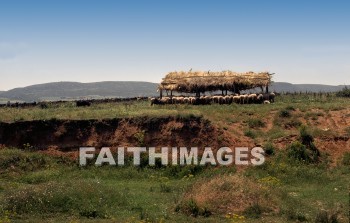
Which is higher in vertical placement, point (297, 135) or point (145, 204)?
point (297, 135)

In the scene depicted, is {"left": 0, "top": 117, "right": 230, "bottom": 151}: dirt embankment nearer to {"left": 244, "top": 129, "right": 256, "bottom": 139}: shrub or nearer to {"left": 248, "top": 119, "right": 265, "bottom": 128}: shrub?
{"left": 244, "top": 129, "right": 256, "bottom": 139}: shrub

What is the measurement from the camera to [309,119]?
104 feet

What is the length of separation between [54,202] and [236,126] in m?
15.3

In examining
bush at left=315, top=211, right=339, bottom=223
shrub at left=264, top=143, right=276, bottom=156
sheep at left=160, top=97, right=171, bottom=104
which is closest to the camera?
bush at left=315, top=211, right=339, bottom=223

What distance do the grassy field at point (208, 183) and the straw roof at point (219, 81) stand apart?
563 centimetres

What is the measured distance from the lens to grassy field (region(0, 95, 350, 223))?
17.3 m

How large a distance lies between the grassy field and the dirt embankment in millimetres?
834

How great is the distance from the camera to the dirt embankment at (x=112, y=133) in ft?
94.8

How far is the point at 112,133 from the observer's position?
1173 inches

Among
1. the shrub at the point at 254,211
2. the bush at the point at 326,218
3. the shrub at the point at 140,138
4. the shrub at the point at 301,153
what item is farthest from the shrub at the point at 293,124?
the bush at the point at 326,218

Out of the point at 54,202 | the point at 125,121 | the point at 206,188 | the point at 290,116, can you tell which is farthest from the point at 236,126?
the point at 54,202

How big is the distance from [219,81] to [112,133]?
13.3 m

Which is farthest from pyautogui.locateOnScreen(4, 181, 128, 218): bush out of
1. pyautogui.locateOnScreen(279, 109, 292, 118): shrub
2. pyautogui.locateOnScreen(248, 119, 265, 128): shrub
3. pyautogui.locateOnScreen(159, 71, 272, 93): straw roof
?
pyautogui.locateOnScreen(159, 71, 272, 93): straw roof

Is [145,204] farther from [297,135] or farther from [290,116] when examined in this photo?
[290,116]
